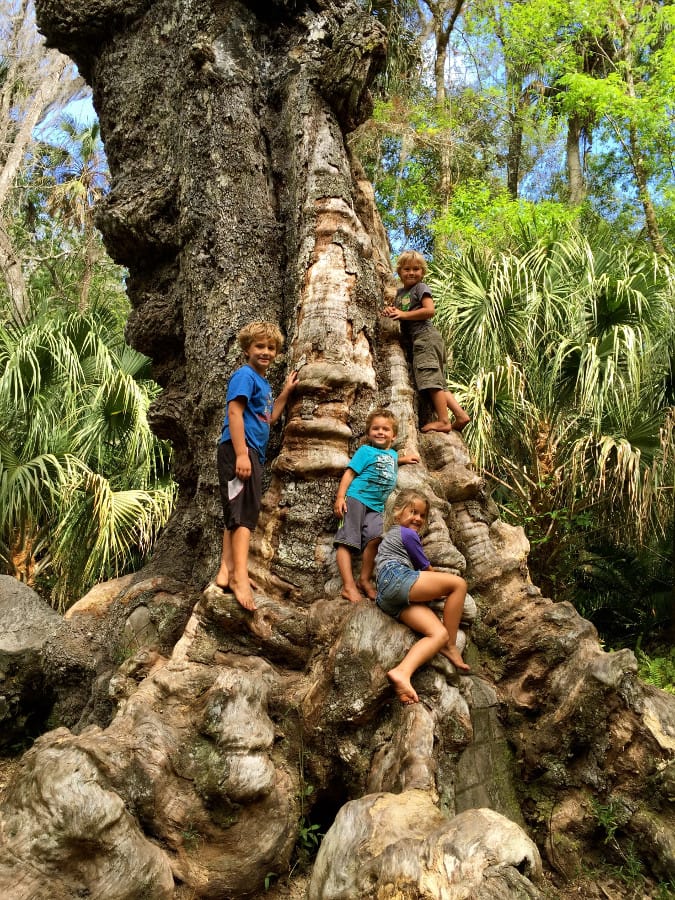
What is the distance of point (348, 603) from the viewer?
3.56 meters

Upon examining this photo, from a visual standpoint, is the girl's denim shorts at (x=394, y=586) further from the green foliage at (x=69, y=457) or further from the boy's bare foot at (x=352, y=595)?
the green foliage at (x=69, y=457)

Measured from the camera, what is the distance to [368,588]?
3635 millimetres

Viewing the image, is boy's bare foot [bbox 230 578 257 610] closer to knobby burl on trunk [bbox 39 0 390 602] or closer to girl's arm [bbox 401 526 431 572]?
knobby burl on trunk [bbox 39 0 390 602]

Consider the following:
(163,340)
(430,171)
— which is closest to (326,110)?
(163,340)

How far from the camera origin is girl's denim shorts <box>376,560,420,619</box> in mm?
3357

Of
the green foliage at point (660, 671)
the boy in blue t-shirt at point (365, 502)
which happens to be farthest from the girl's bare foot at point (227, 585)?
the green foliage at point (660, 671)

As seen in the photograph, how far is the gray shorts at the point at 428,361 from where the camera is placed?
459 centimetres

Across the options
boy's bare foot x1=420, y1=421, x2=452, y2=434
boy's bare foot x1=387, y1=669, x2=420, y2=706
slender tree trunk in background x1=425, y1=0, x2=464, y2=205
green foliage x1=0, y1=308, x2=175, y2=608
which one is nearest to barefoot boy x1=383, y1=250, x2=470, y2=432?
boy's bare foot x1=420, y1=421, x2=452, y2=434

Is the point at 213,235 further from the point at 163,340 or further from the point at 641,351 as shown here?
the point at 641,351

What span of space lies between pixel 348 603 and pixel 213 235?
2.38 metres

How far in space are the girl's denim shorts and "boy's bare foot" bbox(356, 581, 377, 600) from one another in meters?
0.17

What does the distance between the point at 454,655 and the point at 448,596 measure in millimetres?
264

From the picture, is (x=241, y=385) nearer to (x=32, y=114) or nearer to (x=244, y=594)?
(x=244, y=594)

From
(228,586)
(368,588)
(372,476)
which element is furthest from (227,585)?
(372,476)
